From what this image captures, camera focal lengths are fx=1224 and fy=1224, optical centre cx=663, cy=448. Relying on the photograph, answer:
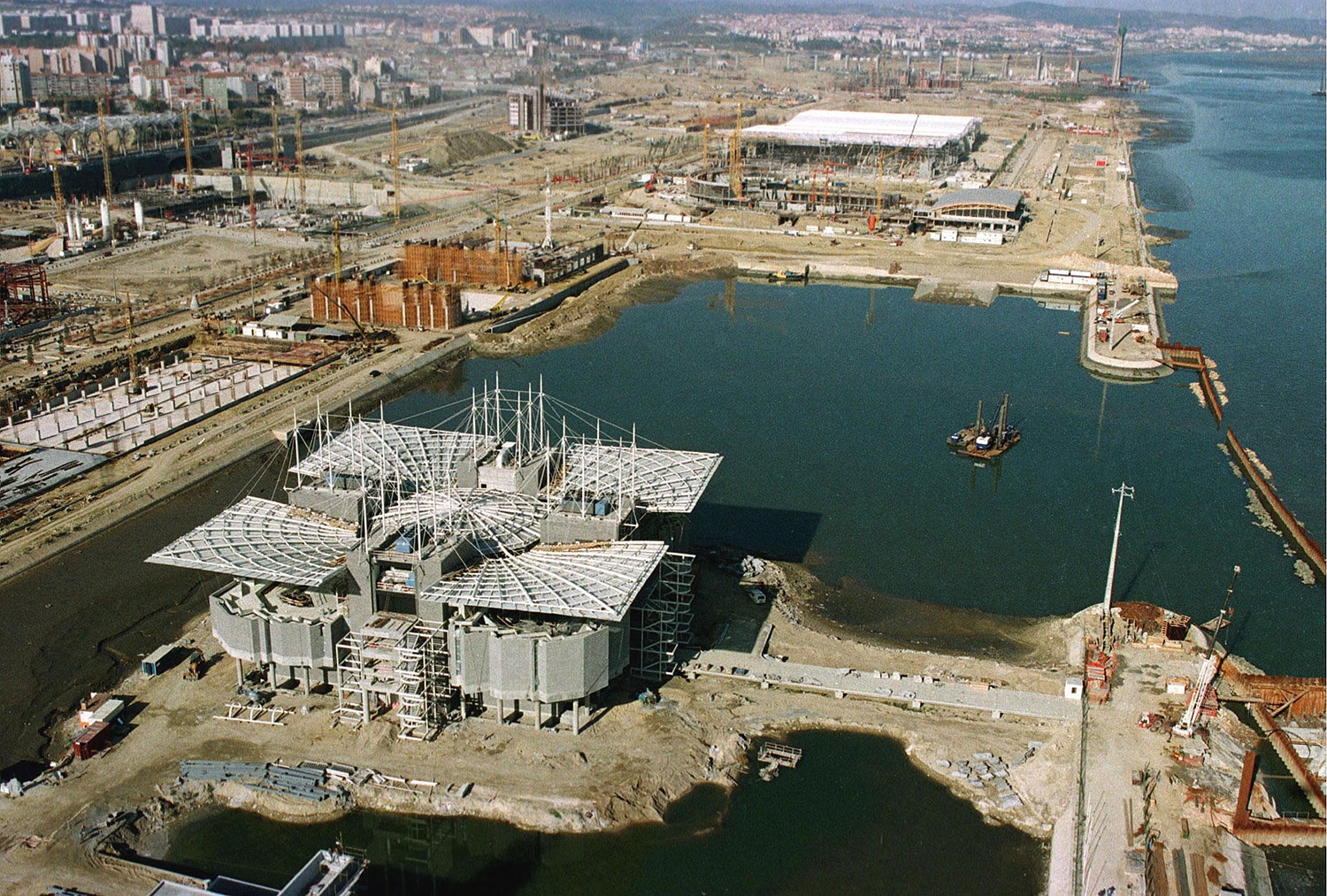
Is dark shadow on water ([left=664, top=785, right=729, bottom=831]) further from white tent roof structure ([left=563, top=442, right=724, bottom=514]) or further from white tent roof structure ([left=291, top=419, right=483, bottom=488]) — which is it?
white tent roof structure ([left=291, top=419, right=483, bottom=488])

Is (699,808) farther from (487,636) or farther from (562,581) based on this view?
(562,581)

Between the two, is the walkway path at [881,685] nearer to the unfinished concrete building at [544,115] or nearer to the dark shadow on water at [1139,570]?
the dark shadow on water at [1139,570]

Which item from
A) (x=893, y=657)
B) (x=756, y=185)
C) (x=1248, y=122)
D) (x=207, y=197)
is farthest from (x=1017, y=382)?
(x=1248, y=122)

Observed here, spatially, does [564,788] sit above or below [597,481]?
below

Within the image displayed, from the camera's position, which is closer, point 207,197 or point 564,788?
point 564,788

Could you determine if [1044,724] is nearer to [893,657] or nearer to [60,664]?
[893,657]

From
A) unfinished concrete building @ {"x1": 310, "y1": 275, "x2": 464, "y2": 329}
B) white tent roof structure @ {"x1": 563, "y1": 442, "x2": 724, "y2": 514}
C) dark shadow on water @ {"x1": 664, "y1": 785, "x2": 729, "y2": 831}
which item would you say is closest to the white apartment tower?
unfinished concrete building @ {"x1": 310, "y1": 275, "x2": 464, "y2": 329}

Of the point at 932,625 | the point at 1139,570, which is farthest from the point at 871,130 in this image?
the point at 932,625
